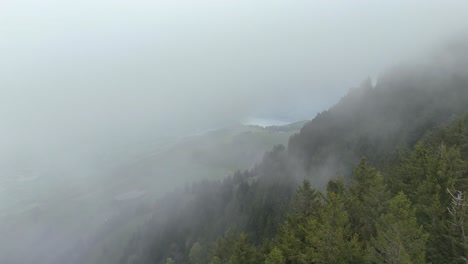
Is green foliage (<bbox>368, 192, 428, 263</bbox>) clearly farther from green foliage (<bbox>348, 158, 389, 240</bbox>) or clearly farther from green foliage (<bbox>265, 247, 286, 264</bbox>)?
green foliage (<bbox>348, 158, 389, 240</bbox>)

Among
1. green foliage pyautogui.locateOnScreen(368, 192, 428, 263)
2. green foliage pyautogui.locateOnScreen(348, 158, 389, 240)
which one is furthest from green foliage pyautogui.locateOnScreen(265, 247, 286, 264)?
green foliage pyautogui.locateOnScreen(348, 158, 389, 240)

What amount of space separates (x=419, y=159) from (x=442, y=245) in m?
18.4

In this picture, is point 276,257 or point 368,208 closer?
point 276,257

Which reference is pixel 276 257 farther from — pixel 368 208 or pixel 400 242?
pixel 368 208

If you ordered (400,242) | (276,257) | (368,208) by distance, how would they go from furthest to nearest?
1. (368,208)
2. (276,257)
3. (400,242)

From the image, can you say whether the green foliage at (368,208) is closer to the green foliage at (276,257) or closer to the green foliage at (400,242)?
the green foliage at (400,242)

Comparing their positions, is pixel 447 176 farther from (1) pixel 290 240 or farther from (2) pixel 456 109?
(2) pixel 456 109

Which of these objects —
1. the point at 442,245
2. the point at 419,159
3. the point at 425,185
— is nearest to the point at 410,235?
the point at 442,245

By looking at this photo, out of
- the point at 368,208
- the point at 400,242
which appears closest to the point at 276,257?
the point at 400,242

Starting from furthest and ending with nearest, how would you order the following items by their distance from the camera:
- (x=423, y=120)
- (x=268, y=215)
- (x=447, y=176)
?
1. (x=423, y=120)
2. (x=268, y=215)
3. (x=447, y=176)

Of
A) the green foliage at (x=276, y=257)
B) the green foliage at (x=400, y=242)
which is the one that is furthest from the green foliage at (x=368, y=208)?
the green foliage at (x=276, y=257)

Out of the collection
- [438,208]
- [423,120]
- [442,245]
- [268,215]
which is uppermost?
[438,208]

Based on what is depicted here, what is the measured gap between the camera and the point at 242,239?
4928 centimetres

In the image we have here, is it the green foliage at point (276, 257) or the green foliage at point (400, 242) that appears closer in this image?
the green foliage at point (400, 242)
